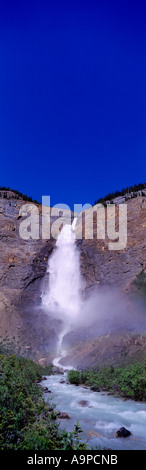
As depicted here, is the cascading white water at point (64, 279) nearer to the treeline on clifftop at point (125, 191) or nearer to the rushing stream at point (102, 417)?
the treeline on clifftop at point (125, 191)

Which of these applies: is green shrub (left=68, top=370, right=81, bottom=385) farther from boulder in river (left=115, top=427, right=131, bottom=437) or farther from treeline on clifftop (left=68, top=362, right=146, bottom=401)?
boulder in river (left=115, top=427, right=131, bottom=437)

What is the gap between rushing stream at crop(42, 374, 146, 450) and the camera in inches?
260

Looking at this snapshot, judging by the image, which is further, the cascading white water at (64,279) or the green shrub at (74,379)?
the cascading white water at (64,279)

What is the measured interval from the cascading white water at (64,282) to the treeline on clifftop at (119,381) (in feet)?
38.8

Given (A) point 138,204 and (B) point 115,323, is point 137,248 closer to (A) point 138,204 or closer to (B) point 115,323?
(A) point 138,204

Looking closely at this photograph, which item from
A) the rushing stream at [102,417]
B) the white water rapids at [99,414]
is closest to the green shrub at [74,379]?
the white water rapids at [99,414]

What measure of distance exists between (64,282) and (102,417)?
25.5 m

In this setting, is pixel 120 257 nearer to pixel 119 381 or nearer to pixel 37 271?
pixel 37 271

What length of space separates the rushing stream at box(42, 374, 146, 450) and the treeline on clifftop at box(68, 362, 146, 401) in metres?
0.46

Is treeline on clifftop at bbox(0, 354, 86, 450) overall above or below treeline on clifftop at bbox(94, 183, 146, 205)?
below

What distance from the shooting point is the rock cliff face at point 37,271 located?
26730 millimetres

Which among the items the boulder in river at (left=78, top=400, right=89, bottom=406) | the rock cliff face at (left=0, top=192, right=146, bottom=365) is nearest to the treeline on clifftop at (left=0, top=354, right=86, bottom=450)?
the boulder in river at (left=78, top=400, right=89, bottom=406)

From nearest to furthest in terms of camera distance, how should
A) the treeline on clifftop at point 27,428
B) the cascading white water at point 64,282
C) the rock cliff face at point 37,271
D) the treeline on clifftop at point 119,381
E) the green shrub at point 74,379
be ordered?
1. the treeline on clifftop at point 27,428
2. the treeline on clifftop at point 119,381
3. the green shrub at point 74,379
4. the rock cliff face at point 37,271
5. the cascading white water at point 64,282
